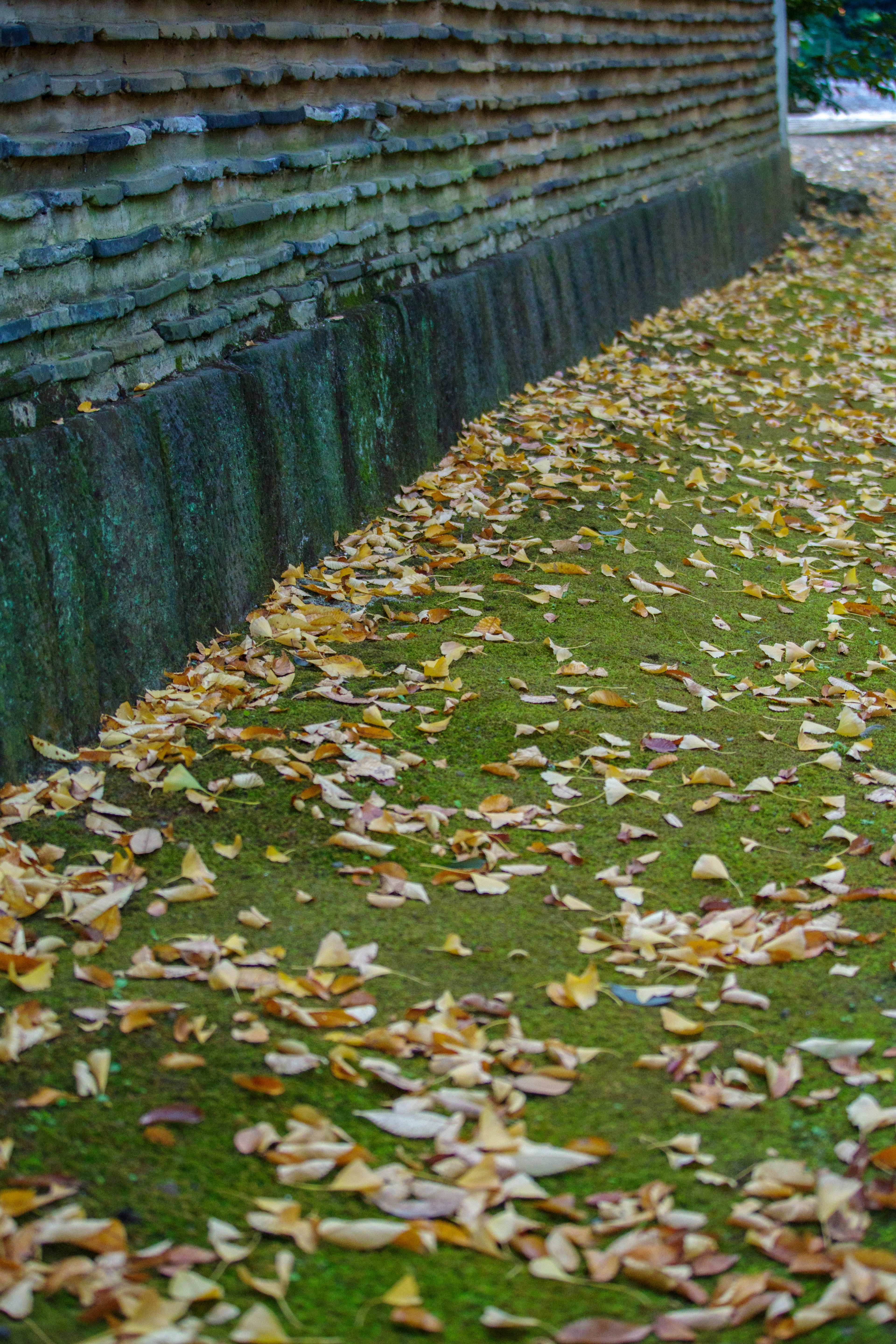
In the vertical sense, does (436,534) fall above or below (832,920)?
above

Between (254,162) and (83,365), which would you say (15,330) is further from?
(254,162)

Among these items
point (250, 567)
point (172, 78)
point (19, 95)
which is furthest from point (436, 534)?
point (19, 95)

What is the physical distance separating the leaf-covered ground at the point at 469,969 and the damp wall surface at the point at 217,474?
0.48 feet

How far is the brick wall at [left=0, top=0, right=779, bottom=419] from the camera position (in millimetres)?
3408

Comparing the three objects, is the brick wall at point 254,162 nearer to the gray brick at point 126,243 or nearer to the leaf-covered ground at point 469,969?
the gray brick at point 126,243

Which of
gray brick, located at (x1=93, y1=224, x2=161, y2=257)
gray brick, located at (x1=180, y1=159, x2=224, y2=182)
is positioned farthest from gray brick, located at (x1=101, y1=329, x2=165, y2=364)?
gray brick, located at (x1=180, y1=159, x2=224, y2=182)

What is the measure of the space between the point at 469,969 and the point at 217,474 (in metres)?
1.93

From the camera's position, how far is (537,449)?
19.6ft

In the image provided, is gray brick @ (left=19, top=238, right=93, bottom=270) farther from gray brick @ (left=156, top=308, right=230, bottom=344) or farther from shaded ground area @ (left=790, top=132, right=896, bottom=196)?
shaded ground area @ (left=790, top=132, right=896, bottom=196)

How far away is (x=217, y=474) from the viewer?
13.3ft

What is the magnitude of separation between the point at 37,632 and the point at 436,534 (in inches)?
79.9

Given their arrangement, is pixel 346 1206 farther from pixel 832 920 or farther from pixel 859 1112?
pixel 832 920

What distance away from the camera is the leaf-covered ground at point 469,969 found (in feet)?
6.56

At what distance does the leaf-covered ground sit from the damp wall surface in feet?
0.48
